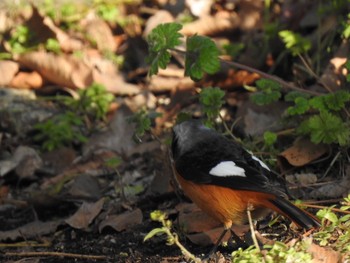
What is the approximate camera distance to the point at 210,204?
437 centimetres

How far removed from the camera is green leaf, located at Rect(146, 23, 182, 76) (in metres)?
4.92

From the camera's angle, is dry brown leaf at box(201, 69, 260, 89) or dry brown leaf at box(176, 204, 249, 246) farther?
dry brown leaf at box(201, 69, 260, 89)

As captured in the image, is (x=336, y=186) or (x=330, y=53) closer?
(x=336, y=186)

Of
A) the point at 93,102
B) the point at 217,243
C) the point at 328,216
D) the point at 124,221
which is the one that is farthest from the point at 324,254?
the point at 93,102

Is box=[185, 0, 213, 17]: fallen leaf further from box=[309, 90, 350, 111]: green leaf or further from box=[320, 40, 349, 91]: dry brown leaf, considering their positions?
box=[309, 90, 350, 111]: green leaf

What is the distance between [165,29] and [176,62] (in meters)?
2.42

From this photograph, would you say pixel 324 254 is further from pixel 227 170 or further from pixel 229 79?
pixel 229 79

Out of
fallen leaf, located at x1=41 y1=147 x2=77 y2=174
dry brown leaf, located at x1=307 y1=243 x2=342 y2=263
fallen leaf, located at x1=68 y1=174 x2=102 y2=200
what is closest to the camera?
dry brown leaf, located at x1=307 y1=243 x2=342 y2=263

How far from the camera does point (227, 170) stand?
429cm

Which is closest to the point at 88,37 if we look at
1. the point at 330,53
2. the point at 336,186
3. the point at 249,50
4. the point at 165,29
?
the point at 249,50

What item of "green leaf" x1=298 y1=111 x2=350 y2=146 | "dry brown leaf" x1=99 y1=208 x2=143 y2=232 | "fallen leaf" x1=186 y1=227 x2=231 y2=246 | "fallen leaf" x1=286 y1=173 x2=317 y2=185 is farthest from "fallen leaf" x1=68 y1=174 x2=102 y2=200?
"green leaf" x1=298 y1=111 x2=350 y2=146

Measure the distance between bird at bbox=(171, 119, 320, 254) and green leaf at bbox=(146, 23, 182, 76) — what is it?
0.53 metres

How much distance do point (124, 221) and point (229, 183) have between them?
111 cm

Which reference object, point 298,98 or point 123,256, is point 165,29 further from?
point 123,256
